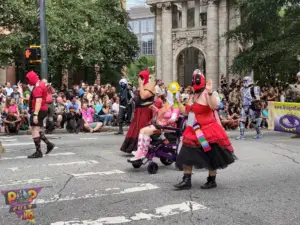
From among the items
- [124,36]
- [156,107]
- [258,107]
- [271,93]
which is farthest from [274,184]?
[124,36]

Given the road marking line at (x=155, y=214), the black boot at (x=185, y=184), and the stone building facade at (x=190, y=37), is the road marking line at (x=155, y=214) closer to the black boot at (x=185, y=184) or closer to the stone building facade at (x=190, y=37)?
the black boot at (x=185, y=184)

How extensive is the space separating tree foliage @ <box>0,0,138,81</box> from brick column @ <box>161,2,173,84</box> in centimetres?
296

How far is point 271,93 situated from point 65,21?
17.8 metres

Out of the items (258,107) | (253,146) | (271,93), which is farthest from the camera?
(271,93)

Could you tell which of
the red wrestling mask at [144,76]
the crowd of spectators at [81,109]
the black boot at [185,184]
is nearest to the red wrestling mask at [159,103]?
the red wrestling mask at [144,76]

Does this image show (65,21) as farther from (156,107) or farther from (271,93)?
(156,107)

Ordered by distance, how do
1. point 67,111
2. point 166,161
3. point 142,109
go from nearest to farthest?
point 166,161, point 142,109, point 67,111

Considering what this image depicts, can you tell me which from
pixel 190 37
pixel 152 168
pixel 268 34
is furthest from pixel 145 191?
pixel 190 37

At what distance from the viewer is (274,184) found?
6719 mm

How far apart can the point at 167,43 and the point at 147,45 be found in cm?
7579

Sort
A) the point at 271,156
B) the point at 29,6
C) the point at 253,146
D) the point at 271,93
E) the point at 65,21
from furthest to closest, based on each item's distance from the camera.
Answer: the point at 65,21 < the point at 29,6 < the point at 271,93 < the point at 253,146 < the point at 271,156

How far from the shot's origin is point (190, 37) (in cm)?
4103

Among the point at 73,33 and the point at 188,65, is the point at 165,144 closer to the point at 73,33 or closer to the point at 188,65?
the point at 73,33

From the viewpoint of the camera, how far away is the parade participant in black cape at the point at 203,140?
6.23 m
